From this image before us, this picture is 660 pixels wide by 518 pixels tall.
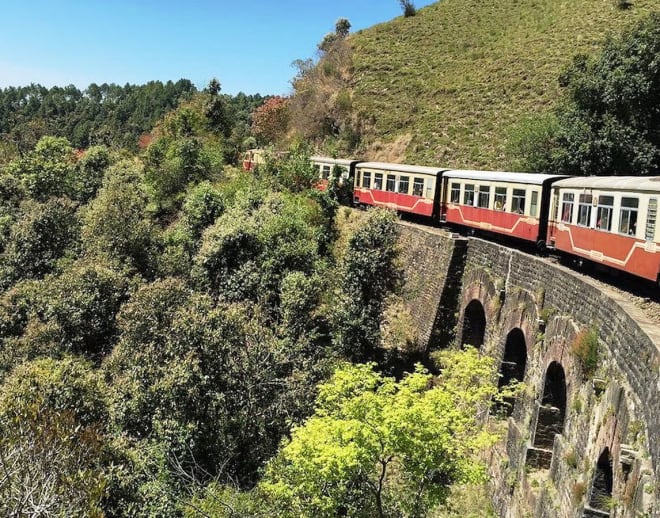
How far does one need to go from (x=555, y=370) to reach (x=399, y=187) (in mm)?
14479

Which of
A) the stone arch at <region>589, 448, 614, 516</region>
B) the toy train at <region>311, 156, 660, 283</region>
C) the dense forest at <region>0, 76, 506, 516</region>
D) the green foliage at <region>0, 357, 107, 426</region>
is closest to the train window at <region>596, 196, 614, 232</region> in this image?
the toy train at <region>311, 156, 660, 283</region>

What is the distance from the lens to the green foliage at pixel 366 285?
67.9ft

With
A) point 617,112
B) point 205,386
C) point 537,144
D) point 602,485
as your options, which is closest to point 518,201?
point 617,112

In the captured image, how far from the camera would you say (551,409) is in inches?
533

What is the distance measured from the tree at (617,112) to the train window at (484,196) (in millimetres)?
6035

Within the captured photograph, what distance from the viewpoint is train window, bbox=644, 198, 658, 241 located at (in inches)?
451

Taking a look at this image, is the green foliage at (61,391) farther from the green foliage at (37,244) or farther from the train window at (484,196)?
the green foliage at (37,244)

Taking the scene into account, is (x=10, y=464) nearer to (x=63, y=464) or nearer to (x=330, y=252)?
(x=63, y=464)

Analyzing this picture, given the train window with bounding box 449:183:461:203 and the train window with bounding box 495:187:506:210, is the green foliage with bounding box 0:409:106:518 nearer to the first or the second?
the train window with bounding box 495:187:506:210

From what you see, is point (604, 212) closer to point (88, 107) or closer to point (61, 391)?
point (61, 391)

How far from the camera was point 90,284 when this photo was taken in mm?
22781

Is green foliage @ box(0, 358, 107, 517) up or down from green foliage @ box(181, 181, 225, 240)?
down

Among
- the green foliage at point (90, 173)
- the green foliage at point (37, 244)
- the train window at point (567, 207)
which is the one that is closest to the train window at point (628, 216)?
the train window at point (567, 207)

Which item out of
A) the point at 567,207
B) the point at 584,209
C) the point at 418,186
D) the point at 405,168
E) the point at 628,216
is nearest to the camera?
the point at 628,216
